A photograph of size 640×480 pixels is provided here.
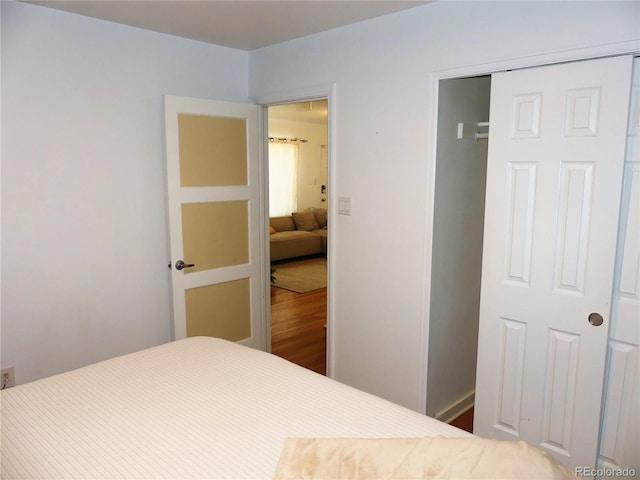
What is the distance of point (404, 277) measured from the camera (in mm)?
2688

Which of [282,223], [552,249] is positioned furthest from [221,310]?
[282,223]

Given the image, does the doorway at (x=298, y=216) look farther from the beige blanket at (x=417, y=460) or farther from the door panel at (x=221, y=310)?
the beige blanket at (x=417, y=460)

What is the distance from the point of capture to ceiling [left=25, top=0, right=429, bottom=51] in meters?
2.46

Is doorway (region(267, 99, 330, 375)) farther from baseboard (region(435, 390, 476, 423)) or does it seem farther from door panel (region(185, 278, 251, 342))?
baseboard (region(435, 390, 476, 423))

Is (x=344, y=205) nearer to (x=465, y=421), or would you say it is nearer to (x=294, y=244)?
(x=465, y=421)

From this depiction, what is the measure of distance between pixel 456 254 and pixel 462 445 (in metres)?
1.65

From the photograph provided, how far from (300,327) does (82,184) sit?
243cm

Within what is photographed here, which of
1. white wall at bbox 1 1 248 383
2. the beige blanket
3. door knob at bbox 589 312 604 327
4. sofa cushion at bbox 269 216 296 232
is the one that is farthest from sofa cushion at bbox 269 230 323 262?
the beige blanket

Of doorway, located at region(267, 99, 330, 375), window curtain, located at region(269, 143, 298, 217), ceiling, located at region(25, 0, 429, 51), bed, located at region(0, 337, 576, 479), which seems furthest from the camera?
window curtain, located at region(269, 143, 298, 217)

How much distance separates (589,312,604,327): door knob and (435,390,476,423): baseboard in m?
1.15

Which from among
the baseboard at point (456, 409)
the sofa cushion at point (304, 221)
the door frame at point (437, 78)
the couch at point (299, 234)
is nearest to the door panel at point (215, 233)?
the door frame at point (437, 78)

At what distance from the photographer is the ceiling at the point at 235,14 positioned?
2.46 metres

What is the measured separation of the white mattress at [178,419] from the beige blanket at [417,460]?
12 centimetres

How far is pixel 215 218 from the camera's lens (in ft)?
10.9
